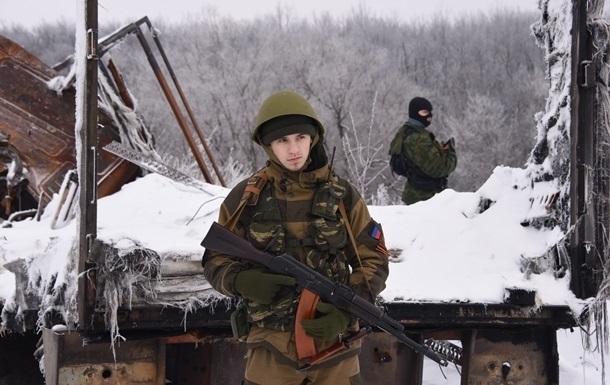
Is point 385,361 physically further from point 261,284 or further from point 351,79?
point 351,79

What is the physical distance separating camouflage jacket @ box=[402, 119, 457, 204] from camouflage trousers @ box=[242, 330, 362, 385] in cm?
399

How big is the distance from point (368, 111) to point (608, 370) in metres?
33.2

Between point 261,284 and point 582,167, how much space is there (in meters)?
1.71

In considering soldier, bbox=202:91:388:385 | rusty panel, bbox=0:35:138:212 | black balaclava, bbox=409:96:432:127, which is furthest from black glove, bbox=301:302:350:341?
black balaclava, bbox=409:96:432:127

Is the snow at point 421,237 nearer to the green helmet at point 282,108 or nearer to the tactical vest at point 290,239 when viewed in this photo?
the tactical vest at point 290,239

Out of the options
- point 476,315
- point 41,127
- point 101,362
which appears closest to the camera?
point 101,362

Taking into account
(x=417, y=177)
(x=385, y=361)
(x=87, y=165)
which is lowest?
(x=385, y=361)

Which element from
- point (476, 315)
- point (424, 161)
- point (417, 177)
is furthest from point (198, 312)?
point (417, 177)

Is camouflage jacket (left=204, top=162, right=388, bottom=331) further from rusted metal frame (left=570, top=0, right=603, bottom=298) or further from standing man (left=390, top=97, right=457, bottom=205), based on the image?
standing man (left=390, top=97, right=457, bottom=205)

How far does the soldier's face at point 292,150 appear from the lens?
2734 millimetres

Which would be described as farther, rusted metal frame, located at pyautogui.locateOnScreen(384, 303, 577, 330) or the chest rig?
rusted metal frame, located at pyautogui.locateOnScreen(384, 303, 577, 330)

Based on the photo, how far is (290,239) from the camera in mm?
2750

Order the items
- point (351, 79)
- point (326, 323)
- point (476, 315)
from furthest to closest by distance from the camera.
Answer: point (351, 79)
point (476, 315)
point (326, 323)

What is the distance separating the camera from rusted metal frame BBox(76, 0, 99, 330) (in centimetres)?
302
